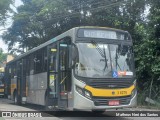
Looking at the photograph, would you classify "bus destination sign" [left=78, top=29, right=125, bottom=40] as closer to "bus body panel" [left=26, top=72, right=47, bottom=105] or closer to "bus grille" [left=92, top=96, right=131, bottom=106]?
"bus grille" [left=92, top=96, right=131, bottom=106]

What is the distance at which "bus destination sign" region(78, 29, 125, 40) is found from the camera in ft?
40.6

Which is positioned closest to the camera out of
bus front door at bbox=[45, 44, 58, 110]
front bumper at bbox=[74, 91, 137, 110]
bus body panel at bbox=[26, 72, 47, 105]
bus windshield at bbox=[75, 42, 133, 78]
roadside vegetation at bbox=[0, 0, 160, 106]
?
front bumper at bbox=[74, 91, 137, 110]

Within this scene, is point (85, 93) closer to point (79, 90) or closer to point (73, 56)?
point (79, 90)

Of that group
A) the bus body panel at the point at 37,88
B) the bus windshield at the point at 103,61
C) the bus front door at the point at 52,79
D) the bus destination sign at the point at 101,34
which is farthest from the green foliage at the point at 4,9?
the bus windshield at the point at 103,61

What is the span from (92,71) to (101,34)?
1708 mm

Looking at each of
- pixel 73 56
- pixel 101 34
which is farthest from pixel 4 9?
pixel 73 56

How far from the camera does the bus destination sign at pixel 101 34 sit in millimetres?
12383

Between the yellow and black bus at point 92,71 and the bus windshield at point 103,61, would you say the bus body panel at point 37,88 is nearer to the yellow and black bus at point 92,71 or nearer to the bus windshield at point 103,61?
the yellow and black bus at point 92,71

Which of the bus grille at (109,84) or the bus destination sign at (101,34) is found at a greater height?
the bus destination sign at (101,34)

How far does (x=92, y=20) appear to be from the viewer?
27.0 m

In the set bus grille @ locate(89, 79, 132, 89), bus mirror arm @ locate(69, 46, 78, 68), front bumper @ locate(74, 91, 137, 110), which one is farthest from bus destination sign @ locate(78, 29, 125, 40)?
front bumper @ locate(74, 91, 137, 110)

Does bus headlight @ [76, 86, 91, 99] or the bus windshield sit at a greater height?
the bus windshield

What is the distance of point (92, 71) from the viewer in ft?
38.3

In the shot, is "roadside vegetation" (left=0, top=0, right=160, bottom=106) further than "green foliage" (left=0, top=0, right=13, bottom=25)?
No
